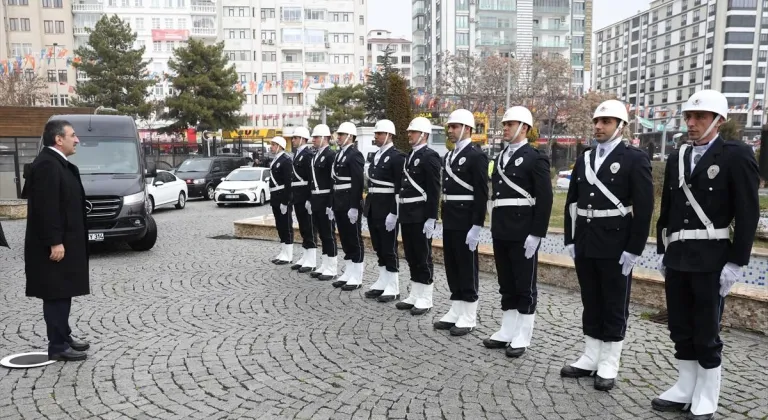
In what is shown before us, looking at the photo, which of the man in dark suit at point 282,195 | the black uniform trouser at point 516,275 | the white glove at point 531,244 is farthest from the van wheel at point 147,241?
the white glove at point 531,244

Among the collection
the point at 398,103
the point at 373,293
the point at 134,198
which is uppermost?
the point at 398,103

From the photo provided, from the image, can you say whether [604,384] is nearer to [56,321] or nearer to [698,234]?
[698,234]

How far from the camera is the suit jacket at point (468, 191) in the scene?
6184mm

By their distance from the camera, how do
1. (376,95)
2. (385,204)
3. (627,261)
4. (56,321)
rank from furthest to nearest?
1. (376,95)
2. (385,204)
3. (56,321)
4. (627,261)

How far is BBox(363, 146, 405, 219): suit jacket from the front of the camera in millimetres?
7660

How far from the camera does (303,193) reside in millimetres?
9523

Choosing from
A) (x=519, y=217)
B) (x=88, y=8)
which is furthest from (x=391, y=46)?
(x=519, y=217)

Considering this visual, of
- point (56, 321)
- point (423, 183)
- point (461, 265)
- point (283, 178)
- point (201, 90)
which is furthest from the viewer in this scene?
point (201, 90)

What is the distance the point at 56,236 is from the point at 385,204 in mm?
3776

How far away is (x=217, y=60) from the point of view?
3934 centimetres

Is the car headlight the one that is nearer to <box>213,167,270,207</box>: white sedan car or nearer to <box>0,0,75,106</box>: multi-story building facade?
<box>213,167,270,207</box>: white sedan car

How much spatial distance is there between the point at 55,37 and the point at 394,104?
65525mm

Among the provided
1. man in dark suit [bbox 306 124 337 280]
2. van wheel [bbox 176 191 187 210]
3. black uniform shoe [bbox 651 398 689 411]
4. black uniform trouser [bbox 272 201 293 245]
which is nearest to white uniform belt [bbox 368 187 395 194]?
man in dark suit [bbox 306 124 337 280]

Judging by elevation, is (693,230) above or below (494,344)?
above
